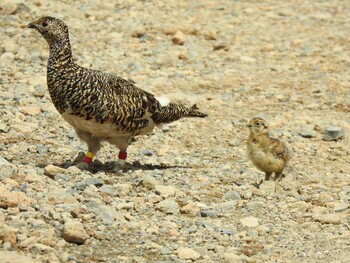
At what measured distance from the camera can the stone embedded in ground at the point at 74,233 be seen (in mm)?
7629

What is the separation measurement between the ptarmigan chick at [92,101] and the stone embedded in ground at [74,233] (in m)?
1.96

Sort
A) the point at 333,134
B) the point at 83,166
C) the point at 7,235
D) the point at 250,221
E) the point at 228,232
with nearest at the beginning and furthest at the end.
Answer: the point at 7,235, the point at 228,232, the point at 250,221, the point at 83,166, the point at 333,134

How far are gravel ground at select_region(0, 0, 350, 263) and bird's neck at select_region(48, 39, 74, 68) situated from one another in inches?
44.6

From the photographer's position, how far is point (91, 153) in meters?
9.98

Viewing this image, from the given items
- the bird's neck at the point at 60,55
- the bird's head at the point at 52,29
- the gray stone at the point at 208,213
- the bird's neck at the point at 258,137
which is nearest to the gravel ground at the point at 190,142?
the gray stone at the point at 208,213

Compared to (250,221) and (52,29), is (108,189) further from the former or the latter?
(52,29)

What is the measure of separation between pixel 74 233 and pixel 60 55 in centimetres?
275

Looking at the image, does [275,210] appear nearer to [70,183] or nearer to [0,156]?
[70,183]

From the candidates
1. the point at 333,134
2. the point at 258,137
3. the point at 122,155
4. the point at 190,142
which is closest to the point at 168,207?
the point at 122,155

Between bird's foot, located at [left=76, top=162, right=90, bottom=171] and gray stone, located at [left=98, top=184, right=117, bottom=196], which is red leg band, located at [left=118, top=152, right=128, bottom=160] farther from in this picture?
gray stone, located at [left=98, top=184, right=117, bottom=196]

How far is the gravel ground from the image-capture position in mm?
8086

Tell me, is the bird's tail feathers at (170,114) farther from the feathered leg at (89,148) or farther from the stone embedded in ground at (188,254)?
the stone embedded in ground at (188,254)

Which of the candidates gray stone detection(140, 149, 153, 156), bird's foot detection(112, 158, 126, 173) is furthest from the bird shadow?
gray stone detection(140, 149, 153, 156)

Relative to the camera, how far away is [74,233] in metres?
7.63
